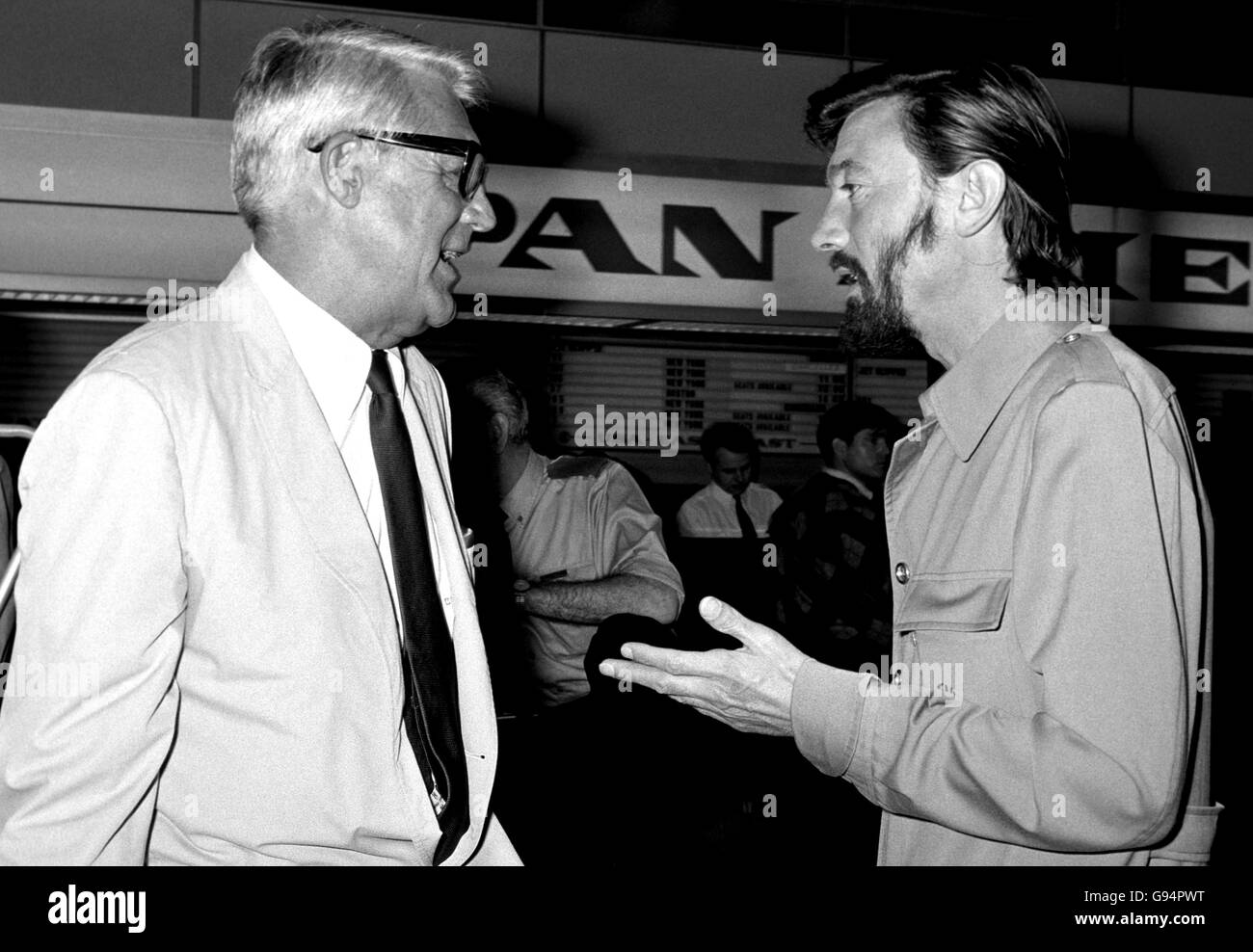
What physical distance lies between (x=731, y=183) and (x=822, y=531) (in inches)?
136

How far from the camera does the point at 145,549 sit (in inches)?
46.8

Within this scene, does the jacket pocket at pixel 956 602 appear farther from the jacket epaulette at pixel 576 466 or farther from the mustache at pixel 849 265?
the jacket epaulette at pixel 576 466

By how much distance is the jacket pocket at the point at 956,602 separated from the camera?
4.23ft

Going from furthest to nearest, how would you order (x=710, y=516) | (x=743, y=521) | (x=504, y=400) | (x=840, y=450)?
(x=710, y=516), (x=743, y=521), (x=840, y=450), (x=504, y=400)

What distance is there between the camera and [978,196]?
152 centimetres

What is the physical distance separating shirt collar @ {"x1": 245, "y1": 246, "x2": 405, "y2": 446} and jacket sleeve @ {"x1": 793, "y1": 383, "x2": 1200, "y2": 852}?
2.65 feet

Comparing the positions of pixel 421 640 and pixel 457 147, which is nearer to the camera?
pixel 421 640

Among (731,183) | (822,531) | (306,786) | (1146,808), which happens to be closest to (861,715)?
(1146,808)

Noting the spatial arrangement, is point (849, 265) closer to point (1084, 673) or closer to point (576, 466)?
point (1084, 673)

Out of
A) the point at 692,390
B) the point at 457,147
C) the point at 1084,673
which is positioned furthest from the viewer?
the point at 692,390

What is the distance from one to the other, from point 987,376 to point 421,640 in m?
0.78

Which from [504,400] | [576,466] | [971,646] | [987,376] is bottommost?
[971,646]

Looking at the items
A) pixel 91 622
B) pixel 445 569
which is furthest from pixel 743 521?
pixel 91 622
